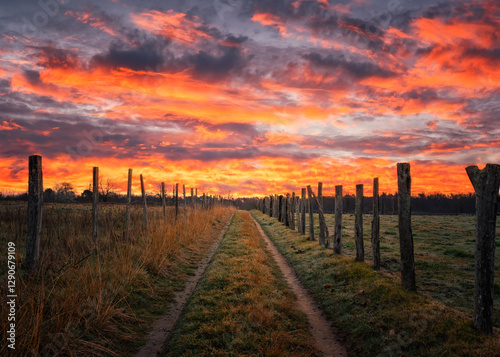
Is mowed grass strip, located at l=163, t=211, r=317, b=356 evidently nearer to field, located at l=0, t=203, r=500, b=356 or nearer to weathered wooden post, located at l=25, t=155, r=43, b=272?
field, located at l=0, t=203, r=500, b=356

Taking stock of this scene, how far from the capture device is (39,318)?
3.96 metres

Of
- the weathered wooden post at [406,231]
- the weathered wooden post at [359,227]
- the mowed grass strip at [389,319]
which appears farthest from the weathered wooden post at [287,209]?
the weathered wooden post at [406,231]

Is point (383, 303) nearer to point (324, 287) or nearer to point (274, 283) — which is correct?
point (324, 287)

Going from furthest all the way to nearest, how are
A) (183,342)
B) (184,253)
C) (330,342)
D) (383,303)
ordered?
(184,253) < (383,303) < (330,342) < (183,342)

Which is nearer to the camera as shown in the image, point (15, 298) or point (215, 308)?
point (15, 298)

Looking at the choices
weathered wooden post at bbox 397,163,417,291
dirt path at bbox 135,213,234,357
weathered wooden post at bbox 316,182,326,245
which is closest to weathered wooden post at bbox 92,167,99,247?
dirt path at bbox 135,213,234,357

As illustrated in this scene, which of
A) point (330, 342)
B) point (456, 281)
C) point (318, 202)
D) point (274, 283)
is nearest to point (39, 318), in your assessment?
point (330, 342)

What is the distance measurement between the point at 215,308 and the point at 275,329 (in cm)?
138

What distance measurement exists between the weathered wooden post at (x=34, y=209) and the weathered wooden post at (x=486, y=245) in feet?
25.2

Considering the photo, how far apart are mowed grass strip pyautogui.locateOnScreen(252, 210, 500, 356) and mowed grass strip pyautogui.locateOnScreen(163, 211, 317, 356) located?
35.5 inches

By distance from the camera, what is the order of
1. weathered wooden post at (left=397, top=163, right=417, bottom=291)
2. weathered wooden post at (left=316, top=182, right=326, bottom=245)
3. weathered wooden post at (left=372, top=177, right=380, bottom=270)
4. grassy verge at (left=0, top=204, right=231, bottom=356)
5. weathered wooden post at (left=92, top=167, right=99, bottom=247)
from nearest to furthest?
1. grassy verge at (left=0, top=204, right=231, bottom=356)
2. weathered wooden post at (left=397, top=163, right=417, bottom=291)
3. weathered wooden post at (left=372, top=177, right=380, bottom=270)
4. weathered wooden post at (left=92, top=167, right=99, bottom=247)
5. weathered wooden post at (left=316, top=182, right=326, bottom=245)

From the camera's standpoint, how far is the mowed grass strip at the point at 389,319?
4.39 meters

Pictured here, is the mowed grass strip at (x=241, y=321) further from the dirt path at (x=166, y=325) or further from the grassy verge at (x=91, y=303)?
the grassy verge at (x=91, y=303)

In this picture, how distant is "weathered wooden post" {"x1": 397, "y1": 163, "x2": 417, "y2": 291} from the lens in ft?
21.9
